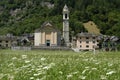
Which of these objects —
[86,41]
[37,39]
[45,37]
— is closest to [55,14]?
[86,41]

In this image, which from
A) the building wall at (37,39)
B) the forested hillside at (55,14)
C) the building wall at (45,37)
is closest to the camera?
the building wall at (45,37)

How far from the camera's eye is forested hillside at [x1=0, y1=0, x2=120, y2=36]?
131 m

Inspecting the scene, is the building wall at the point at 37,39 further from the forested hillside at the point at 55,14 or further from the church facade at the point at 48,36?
the forested hillside at the point at 55,14

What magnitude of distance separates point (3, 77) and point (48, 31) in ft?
270

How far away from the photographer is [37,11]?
525 ft

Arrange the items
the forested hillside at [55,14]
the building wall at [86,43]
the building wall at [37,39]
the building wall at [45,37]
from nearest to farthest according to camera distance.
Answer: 1. the building wall at [45,37]
2. the building wall at [37,39]
3. the building wall at [86,43]
4. the forested hillside at [55,14]

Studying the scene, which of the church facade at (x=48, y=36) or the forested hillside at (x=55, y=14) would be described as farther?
the forested hillside at (x=55, y=14)

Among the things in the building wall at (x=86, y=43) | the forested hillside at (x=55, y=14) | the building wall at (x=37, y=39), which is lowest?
the building wall at (x=86, y=43)

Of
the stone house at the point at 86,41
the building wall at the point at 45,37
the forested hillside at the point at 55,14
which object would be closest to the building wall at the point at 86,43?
the stone house at the point at 86,41

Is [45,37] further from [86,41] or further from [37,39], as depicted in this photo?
[86,41]

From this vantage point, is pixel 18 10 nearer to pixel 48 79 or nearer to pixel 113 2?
pixel 113 2

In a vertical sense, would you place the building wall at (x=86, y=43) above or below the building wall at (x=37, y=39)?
below

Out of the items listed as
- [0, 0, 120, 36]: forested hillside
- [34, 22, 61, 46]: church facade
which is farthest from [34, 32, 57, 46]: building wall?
[0, 0, 120, 36]: forested hillside

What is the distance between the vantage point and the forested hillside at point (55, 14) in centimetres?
13075
